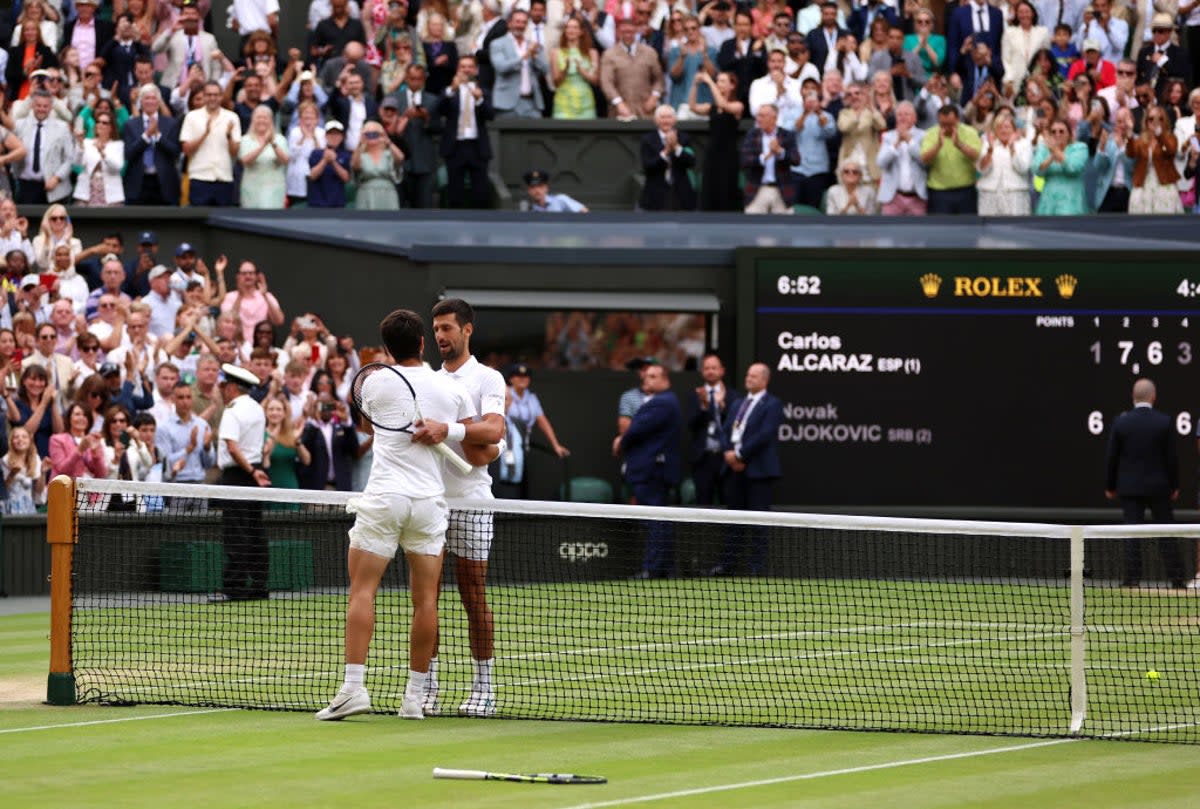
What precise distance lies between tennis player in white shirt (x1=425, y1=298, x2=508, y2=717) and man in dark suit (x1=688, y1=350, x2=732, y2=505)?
11.1m

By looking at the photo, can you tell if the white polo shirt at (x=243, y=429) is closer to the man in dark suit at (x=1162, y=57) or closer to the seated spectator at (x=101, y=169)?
the seated spectator at (x=101, y=169)

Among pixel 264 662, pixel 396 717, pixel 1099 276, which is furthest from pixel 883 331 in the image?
pixel 396 717

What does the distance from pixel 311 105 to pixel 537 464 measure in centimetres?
522

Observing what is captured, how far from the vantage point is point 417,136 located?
88.8 ft

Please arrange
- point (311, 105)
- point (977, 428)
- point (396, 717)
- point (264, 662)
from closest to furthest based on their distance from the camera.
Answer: point (396, 717), point (264, 662), point (977, 428), point (311, 105)

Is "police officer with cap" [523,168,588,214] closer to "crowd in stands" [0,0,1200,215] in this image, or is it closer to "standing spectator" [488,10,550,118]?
"crowd in stands" [0,0,1200,215]

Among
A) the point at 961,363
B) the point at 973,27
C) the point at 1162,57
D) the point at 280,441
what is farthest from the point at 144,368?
the point at 1162,57

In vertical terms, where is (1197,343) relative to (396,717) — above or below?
above

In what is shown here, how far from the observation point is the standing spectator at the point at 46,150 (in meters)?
25.5

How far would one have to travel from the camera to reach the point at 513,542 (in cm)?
2258

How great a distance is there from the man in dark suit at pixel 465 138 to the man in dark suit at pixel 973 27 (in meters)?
5.92

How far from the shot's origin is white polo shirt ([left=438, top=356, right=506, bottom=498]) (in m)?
12.4

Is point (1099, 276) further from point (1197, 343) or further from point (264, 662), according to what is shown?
point (264, 662)

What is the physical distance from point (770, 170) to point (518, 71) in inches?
132
